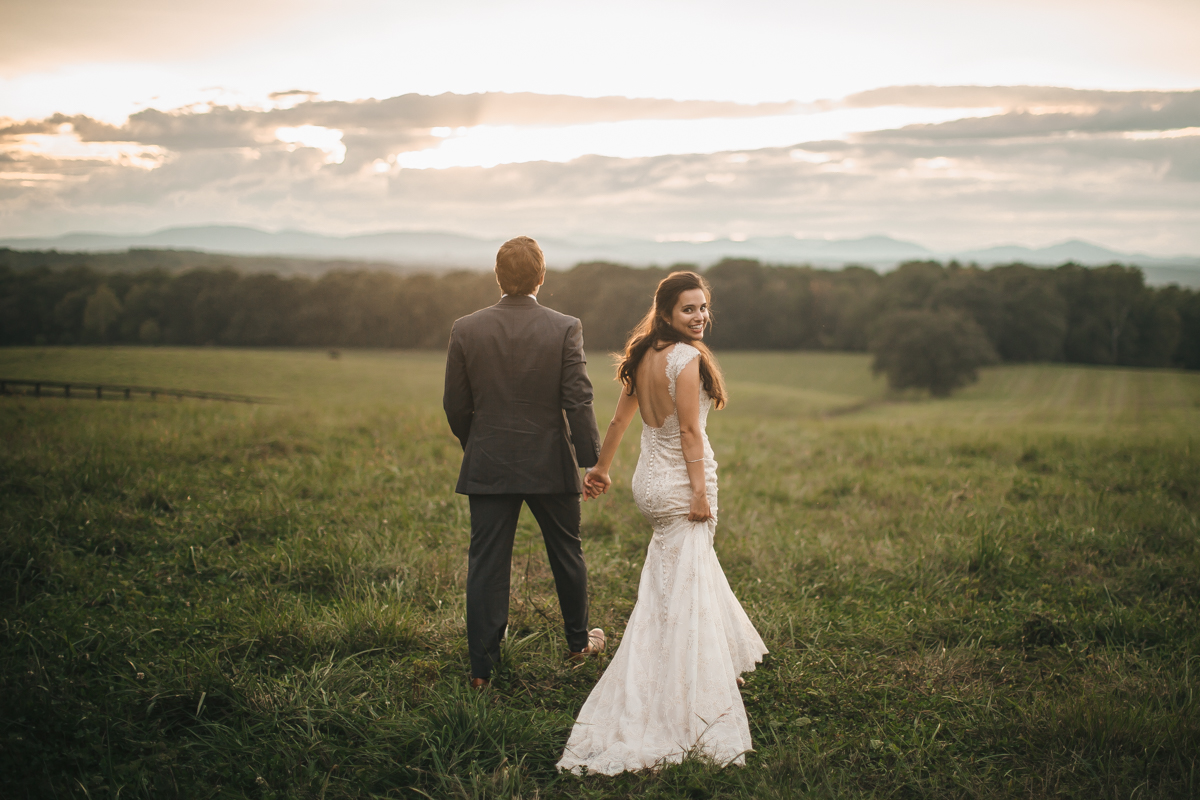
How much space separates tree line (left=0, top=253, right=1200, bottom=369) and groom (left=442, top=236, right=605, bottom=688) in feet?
95.4

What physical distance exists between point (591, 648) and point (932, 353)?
5533 centimetres

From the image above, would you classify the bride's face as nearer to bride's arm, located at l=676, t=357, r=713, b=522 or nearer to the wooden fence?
bride's arm, located at l=676, t=357, r=713, b=522

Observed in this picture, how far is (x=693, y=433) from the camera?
12.1ft

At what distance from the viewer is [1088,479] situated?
945 cm

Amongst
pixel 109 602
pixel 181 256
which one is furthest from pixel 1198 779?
pixel 181 256

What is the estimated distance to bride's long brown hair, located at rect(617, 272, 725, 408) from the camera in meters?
3.75

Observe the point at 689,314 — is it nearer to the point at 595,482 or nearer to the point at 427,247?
the point at 595,482

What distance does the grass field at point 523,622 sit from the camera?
327cm

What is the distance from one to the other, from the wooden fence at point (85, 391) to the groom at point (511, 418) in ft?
56.3

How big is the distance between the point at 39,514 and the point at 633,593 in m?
5.88

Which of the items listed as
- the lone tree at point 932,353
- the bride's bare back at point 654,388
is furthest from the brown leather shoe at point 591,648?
the lone tree at point 932,353

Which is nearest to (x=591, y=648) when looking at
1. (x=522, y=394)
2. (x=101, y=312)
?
Result: (x=522, y=394)

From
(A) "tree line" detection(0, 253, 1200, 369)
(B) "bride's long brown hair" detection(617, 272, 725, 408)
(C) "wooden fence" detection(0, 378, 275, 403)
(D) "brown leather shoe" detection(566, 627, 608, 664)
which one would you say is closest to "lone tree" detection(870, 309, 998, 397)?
Result: (A) "tree line" detection(0, 253, 1200, 369)

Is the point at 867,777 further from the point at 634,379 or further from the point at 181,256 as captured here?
the point at 181,256
